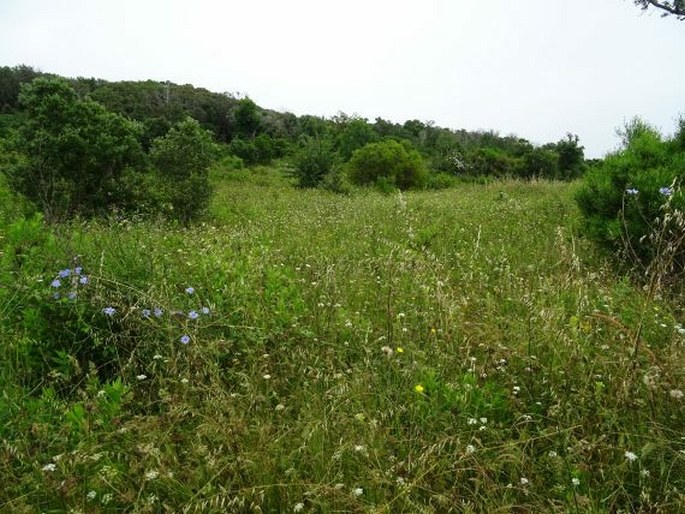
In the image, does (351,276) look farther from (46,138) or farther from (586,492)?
(46,138)

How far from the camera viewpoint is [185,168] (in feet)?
35.7

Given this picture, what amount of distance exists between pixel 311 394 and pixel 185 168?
9.68 m

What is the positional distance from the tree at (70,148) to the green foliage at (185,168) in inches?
40.3

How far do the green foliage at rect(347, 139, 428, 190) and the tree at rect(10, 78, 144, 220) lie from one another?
2077cm

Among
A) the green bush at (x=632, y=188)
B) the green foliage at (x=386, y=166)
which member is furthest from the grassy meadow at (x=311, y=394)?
the green foliage at (x=386, y=166)

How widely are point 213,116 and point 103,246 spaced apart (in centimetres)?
5185

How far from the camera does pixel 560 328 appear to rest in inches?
109

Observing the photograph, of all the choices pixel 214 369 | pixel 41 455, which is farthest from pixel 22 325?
pixel 214 369

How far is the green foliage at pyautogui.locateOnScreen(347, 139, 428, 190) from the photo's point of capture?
29.6m

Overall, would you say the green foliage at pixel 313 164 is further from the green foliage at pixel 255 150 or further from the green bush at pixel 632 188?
the green bush at pixel 632 188

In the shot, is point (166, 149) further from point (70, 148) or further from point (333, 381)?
point (333, 381)

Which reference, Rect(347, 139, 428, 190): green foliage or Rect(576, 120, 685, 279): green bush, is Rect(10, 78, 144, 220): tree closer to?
Rect(576, 120, 685, 279): green bush

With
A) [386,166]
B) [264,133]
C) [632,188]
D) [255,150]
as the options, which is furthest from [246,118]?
[632,188]

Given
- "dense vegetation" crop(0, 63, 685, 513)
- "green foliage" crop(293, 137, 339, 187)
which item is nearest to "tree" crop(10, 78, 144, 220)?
"dense vegetation" crop(0, 63, 685, 513)
